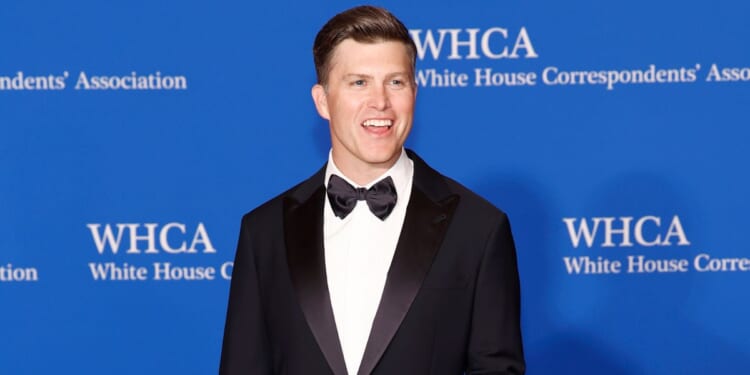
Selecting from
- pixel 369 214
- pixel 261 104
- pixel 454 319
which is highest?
pixel 261 104

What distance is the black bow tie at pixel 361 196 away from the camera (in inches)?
77.1

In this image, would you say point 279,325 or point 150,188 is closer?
point 279,325

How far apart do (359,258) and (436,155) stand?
1.30 m

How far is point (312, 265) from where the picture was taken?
6.30ft

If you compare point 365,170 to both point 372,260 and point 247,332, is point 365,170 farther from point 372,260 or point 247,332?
point 247,332

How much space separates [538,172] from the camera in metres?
3.22

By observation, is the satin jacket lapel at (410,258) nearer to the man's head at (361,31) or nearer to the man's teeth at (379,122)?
the man's teeth at (379,122)

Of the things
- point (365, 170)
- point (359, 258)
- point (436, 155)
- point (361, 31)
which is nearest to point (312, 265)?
point (359, 258)

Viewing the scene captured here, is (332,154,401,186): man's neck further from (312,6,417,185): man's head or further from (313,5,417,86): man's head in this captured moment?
(313,5,417,86): man's head

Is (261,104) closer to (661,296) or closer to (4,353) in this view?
(4,353)

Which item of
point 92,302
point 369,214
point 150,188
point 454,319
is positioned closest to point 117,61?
point 150,188

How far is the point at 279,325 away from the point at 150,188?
1.45 metres

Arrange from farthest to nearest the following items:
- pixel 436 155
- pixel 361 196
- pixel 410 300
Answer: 1. pixel 436 155
2. pixel 361 196
3. pixel 410 300

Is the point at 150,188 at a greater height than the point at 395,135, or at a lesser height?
greater
